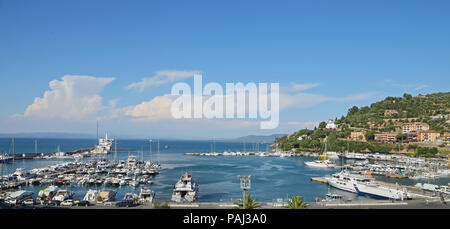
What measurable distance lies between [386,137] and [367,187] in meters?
46.8

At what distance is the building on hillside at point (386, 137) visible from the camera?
2397 inches

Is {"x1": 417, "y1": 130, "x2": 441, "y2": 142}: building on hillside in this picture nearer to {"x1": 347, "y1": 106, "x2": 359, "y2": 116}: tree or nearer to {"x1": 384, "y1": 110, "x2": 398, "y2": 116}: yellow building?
{"x1": 384, "y1": 110, "x2": 398, "y2": 116}: yellow building

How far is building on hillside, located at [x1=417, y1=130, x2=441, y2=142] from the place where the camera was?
55.5 meters

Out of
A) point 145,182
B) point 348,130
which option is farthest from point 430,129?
point 145,182

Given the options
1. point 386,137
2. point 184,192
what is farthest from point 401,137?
point 184,192

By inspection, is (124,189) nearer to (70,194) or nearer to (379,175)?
(70,194)

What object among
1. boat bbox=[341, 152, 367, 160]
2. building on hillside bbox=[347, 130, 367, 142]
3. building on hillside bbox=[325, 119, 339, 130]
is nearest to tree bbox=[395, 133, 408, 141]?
building on hillside bbox=[347, 130, 367, 142]

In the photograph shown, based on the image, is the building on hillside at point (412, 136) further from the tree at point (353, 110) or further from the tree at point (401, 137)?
the tree at point (353, 110)

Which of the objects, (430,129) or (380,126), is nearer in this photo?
(430,129)

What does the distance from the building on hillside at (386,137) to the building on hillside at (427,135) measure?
13.7ft

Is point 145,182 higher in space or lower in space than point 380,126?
lower

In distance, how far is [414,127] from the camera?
6316 centimetres
